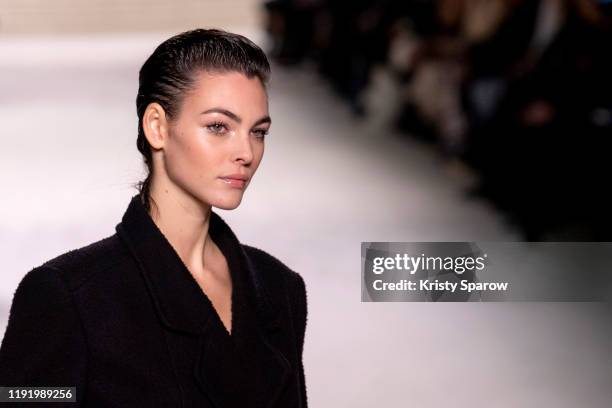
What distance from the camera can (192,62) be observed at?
3.42ft

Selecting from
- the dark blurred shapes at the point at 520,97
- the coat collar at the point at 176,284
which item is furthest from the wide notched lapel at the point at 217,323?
the dark blurred shapes at the point at 520,97

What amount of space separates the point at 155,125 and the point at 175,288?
0.15 meters

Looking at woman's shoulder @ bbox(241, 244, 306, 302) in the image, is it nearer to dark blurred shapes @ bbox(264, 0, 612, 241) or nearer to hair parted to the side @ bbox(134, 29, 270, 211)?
hair parted to the side @ bbox(134, 29, 270, 211)

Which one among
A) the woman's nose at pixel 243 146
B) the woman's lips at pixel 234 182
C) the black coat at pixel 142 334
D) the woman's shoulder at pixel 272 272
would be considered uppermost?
the woman's nose at pixel 243 146

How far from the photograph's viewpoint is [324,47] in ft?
25.7

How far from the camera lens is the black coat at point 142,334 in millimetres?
992

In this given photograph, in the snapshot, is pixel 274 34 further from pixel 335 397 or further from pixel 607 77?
pixel 335 397

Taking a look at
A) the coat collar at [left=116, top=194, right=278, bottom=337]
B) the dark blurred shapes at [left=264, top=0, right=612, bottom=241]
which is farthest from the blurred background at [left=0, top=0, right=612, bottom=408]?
the coat collar at [left=116, top=194, right=278, bottom=337]

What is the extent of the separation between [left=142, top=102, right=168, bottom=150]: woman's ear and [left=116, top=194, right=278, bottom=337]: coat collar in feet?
0.24

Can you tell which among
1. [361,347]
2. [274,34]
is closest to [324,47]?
[274,34]

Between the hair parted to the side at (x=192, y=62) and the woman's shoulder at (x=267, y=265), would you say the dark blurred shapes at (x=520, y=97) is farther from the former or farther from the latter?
the hair parted to the side at (x=192, y=62)

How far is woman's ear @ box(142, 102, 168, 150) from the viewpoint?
106 centimetres

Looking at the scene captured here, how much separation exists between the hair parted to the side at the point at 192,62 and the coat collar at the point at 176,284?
114 mm

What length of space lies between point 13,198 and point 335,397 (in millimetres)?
1949
